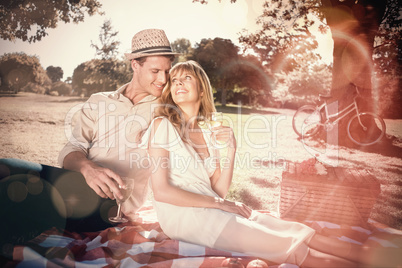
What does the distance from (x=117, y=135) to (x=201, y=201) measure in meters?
1.29

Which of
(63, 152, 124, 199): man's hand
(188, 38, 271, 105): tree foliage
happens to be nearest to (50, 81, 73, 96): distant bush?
(188, 38, 271, 105): tree foliage

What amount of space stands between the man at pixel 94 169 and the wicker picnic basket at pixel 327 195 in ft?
6.57

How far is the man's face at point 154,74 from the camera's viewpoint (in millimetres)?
2974

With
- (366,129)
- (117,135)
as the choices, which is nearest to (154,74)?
(117,135)

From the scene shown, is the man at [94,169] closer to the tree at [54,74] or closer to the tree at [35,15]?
the tree at [35,15]

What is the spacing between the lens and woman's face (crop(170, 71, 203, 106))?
271 cm

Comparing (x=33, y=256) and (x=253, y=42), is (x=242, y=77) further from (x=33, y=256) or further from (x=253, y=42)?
(x=33, y=256)

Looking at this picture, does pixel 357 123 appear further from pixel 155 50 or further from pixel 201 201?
pixel 201 201

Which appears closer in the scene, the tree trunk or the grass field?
the grass field

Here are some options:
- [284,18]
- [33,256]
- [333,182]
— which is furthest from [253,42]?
[33,256]

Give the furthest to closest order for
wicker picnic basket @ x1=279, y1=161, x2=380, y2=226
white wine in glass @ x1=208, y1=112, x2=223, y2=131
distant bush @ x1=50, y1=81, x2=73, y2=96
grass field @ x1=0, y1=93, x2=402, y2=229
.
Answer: distant bush @ x1=50, y1=81, x2=73, y2=96, grass field @ x1=0, y1=93, x2=402, y2=229, wicker picnic basket @ x1=279, y1=161, x2=380, y2=226, white wine in glass @ x1=208, y1=112, x2=223, y2=131

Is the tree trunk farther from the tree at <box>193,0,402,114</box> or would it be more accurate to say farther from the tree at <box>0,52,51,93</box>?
the tree at <box>0,52,51,93</box>

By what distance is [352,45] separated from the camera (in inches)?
356

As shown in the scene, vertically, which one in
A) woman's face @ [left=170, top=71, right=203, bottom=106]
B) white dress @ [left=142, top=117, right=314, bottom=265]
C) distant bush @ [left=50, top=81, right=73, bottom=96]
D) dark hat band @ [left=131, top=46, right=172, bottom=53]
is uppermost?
distant bush @ [left=50, top=81, right=73, bottom=96]
